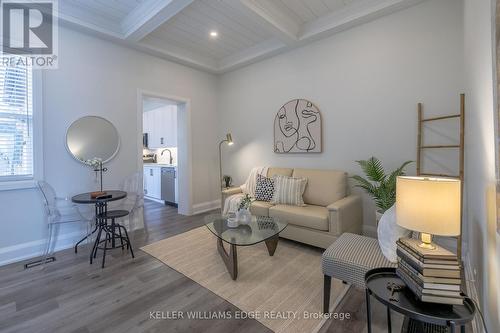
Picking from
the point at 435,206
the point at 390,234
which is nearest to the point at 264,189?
the point at 390,234

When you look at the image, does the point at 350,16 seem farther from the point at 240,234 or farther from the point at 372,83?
the point at 240,234

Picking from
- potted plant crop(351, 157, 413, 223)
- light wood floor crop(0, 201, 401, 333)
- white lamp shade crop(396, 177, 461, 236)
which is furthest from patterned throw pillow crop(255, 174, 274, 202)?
white lamp shade crop(396, 177, 461, 236)

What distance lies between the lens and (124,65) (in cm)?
360

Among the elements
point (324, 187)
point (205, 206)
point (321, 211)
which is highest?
point (324, 187)

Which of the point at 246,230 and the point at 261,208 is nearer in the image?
the point at 246,230

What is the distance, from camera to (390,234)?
1.68m

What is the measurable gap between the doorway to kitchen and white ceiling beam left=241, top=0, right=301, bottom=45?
212 centimetres

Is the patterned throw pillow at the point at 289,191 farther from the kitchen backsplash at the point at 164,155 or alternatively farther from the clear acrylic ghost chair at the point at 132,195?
the kitchen backsplash at the point at 164,155

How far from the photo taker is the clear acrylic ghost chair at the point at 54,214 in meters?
2.68

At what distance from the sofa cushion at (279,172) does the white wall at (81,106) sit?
2.19 meters

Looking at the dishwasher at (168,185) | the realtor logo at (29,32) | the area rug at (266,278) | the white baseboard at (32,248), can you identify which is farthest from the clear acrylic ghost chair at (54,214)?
the dishwasher at (168,185)

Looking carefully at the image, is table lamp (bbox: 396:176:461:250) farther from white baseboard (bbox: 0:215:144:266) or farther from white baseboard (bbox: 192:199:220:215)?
white baseboard (bbox: 192:199:220:215)

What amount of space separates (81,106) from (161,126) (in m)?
2.70

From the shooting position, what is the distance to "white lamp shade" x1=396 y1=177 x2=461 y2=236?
3.81 feet
